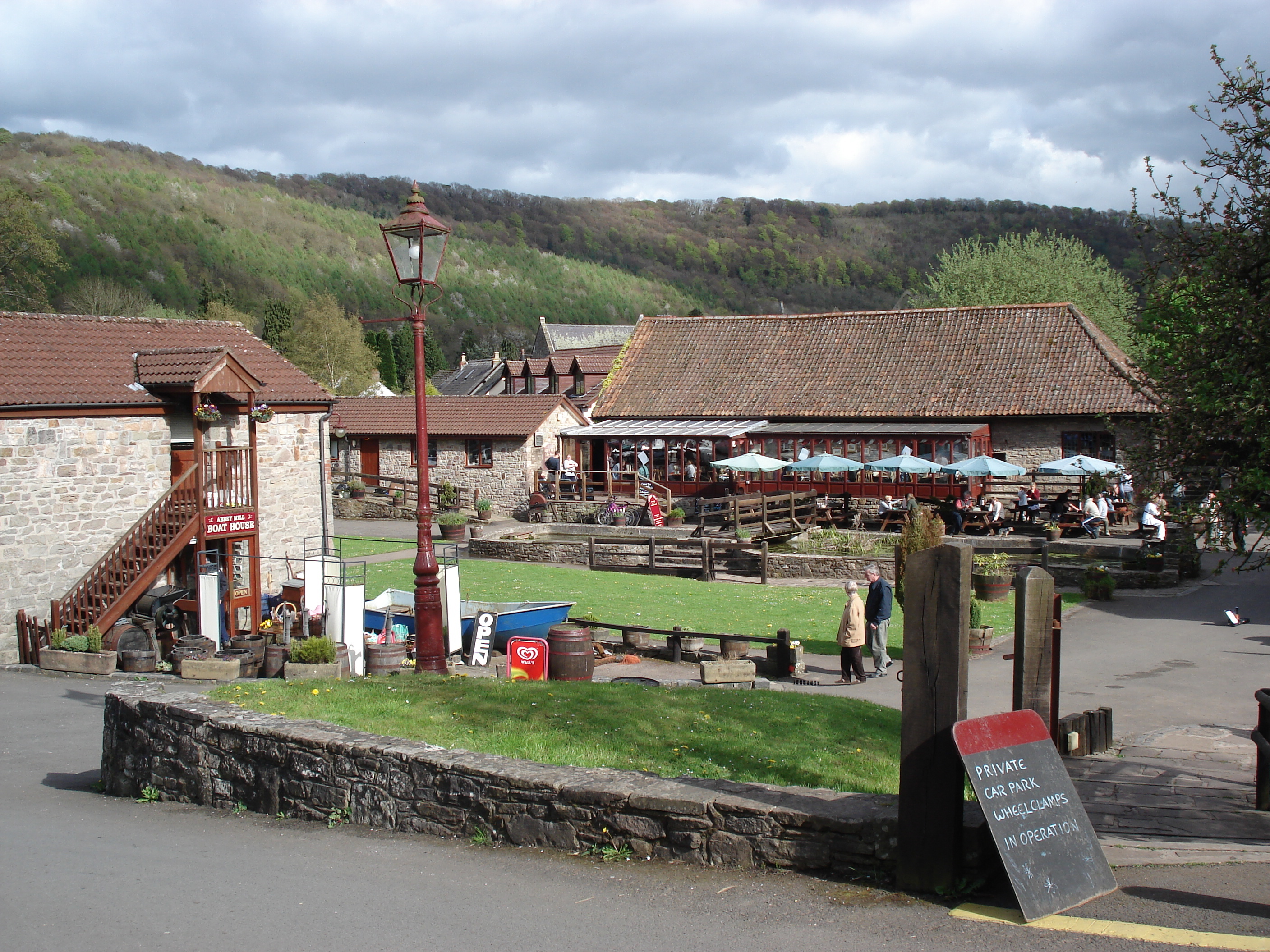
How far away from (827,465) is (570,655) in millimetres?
18677

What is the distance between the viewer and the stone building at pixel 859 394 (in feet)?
106

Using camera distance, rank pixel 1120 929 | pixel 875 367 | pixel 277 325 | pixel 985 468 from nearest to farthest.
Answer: pixel 1120 929
pixel 985 468
pixel 875 367
pixel 277 325

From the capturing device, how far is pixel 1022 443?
32.8 meters

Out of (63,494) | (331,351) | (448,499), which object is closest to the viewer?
(63,494)

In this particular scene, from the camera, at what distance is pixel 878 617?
14.6 metres

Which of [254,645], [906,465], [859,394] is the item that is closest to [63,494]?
[254,645]

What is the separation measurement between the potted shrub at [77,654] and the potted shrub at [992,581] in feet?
48.7

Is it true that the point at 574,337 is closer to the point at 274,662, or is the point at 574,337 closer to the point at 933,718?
the point at 274,662

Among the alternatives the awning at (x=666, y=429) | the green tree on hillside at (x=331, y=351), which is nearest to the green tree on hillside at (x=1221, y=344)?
the awning at (x=666, y=429)

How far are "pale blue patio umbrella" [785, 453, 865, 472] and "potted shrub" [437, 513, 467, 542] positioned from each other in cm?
1038

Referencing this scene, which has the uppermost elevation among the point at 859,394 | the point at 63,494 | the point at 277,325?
the point at 277,325

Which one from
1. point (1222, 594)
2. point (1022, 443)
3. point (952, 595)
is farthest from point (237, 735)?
point (1022, 443)

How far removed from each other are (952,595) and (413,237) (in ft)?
25.9

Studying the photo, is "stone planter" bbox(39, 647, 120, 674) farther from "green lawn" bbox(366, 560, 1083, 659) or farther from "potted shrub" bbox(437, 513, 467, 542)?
"potted shrub" bbox(437, 513, 467, 542)
